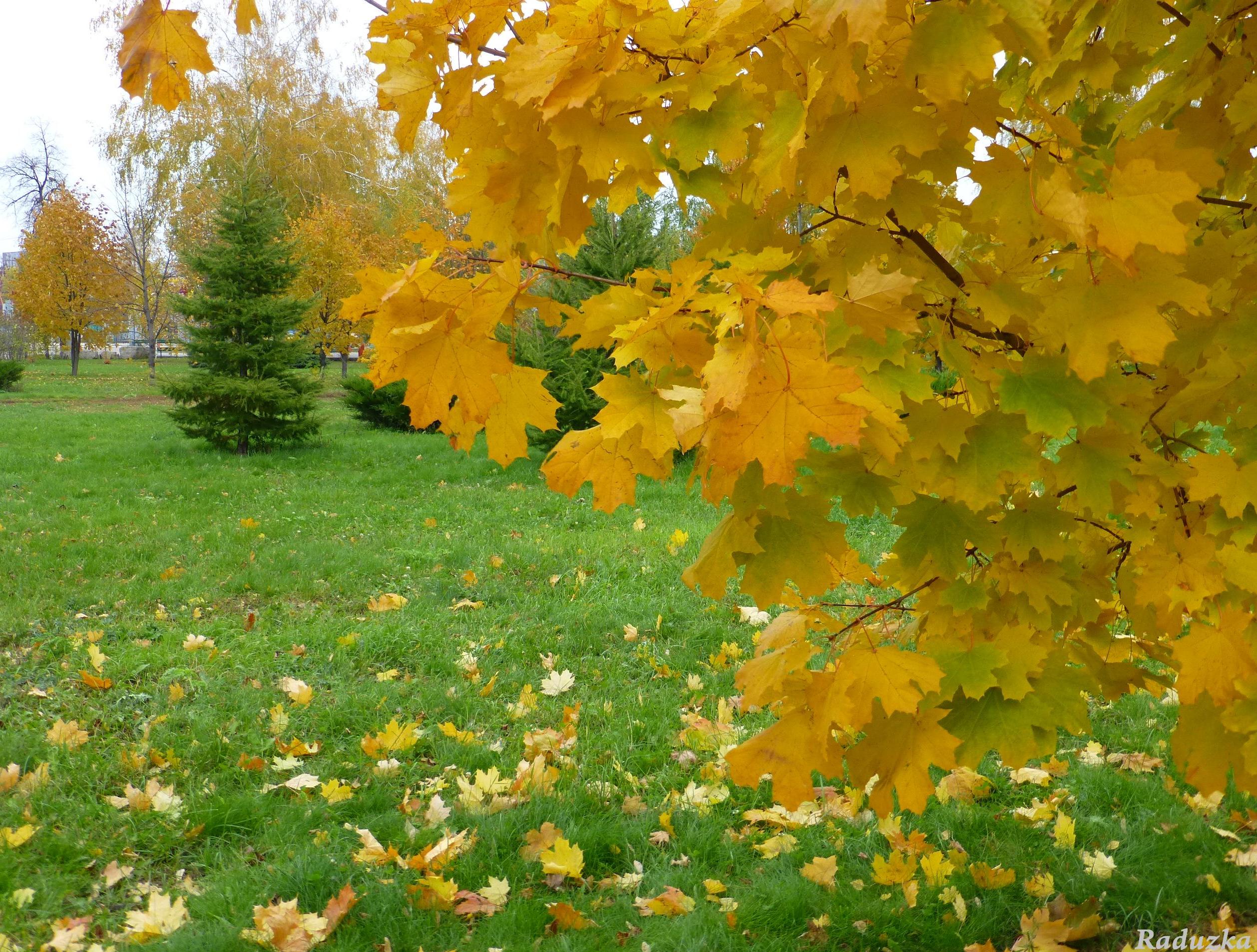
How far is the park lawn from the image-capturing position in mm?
2449

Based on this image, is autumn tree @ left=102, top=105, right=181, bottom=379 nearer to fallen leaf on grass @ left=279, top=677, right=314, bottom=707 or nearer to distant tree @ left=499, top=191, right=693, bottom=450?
distant tree @ left=499, top=191, right=693, bottom=450

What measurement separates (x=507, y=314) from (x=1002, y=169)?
855mm

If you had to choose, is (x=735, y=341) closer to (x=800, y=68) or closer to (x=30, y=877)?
(x=800, y=68)

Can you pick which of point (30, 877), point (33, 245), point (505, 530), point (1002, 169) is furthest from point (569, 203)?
point (33, 245)

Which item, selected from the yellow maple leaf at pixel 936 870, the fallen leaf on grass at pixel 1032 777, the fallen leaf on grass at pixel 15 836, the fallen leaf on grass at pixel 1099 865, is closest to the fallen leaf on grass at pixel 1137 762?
the fallen leaf on grass at pixel 1032 777

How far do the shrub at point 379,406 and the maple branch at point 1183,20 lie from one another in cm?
1313

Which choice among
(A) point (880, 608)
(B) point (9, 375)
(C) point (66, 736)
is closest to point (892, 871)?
(A) point (880, 608)

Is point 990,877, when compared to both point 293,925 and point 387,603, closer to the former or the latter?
point 293,925

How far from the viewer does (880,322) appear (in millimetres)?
1302

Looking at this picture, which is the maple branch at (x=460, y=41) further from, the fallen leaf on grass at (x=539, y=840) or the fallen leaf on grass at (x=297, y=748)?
the fallen leaf on grass at (x=297, y=748)

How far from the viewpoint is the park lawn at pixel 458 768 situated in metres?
2.45

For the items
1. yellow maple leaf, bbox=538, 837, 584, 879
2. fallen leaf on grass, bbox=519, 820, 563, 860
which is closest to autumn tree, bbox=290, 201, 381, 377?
fallen leaf on grass, bbox=519, 820, 563, 860

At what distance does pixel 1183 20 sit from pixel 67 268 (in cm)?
3438

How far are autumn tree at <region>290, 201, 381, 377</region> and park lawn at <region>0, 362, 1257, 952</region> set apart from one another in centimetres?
1710
